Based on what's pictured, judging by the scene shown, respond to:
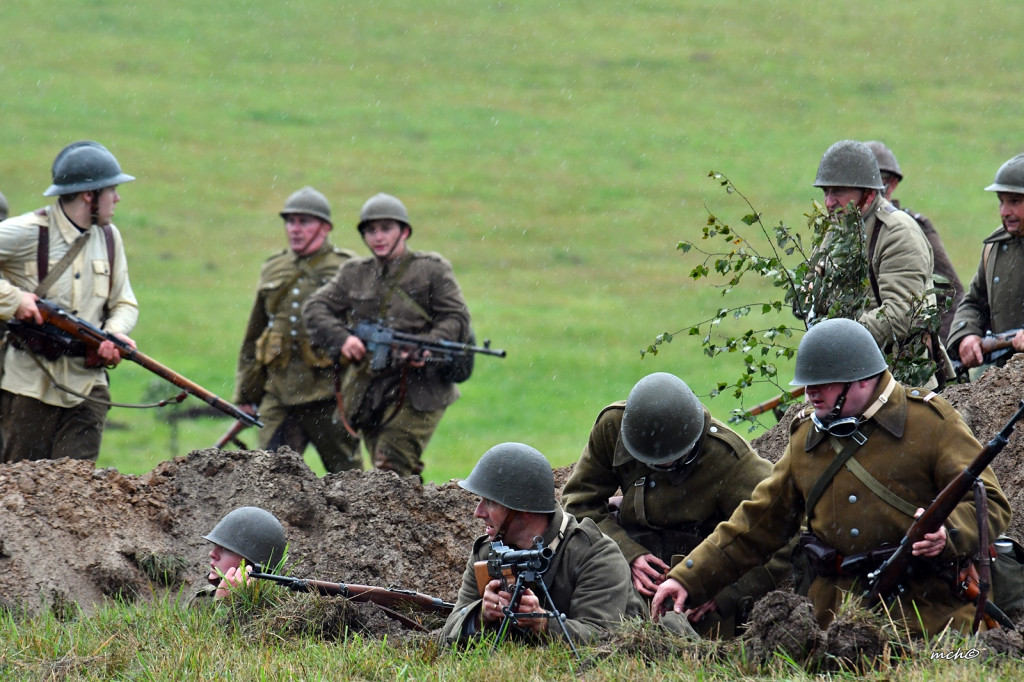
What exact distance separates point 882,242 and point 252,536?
13.1 ft

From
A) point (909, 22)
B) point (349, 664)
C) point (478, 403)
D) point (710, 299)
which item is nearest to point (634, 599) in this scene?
point (349, 664)

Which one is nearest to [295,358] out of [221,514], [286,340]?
[286,340]

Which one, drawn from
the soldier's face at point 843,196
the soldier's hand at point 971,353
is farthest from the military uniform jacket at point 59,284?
the soldier's hand at point 971,353

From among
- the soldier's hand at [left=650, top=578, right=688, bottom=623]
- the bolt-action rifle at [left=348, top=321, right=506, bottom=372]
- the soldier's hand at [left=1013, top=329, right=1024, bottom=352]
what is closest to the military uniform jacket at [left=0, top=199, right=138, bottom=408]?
the bolt-action rifle at [left=348, top=321, right=506, bottom=372]

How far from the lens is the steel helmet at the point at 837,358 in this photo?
19.5ft

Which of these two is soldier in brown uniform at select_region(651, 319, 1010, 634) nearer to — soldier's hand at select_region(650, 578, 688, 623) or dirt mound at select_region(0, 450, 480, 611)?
soldier's hand at select_region(650, 578, 688, 623)

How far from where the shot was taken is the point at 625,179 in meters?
34.4

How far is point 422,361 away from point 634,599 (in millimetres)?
5422

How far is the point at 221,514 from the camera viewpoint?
863 centimetres

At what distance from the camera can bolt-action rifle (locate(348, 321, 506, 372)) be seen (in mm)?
11438

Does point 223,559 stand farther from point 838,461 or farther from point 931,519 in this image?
point 931,519

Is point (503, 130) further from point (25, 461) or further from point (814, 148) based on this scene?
point (25, 461)

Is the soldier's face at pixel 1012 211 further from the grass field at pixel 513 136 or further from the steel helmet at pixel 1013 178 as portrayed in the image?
the grass field at pixel 513 136

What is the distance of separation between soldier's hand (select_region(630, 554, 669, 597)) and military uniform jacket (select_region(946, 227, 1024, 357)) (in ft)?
9.99
